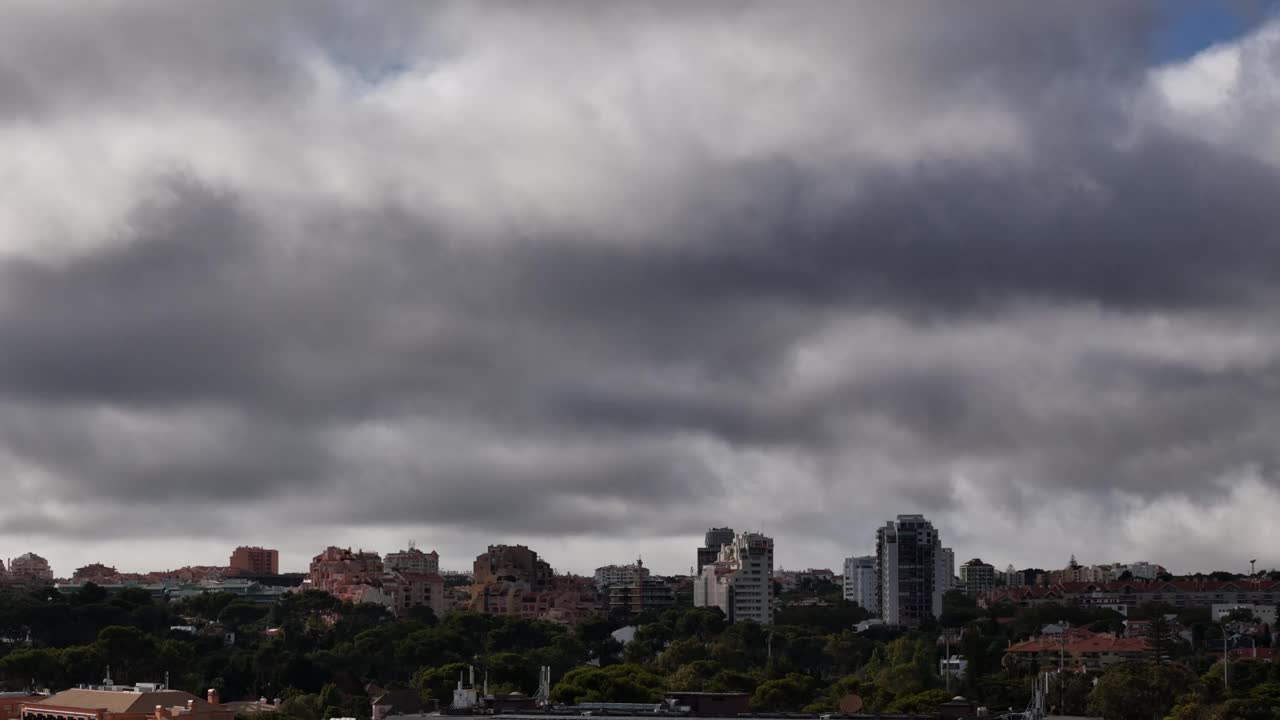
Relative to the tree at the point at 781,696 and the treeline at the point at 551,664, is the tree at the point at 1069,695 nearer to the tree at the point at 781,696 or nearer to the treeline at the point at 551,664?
the treeline at the point at 551,664

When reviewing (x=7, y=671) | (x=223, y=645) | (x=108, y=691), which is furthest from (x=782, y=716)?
(x=223, y=645)

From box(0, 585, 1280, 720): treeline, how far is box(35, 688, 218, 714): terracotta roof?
793 cm

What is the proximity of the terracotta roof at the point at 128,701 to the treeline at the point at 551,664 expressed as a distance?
7.93m

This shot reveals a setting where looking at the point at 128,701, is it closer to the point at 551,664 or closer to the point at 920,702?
the point at 920,702

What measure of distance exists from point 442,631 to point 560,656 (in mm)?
13056

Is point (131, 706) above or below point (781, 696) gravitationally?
below

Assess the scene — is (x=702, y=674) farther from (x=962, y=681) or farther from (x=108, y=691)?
(x=108, y=691)

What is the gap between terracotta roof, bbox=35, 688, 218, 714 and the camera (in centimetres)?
10819

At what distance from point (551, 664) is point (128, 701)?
56673 mm

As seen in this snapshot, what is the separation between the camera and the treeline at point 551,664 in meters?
119

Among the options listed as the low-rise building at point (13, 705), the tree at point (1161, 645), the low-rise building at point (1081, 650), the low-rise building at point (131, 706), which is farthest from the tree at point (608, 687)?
A: the low-rise building at point (1081, 650)

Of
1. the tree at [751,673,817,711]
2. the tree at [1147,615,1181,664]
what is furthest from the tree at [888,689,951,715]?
the tree at [1147,615,1181,664]

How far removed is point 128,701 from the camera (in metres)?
109

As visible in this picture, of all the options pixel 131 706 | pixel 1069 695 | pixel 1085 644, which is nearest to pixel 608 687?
pixel 131 706
